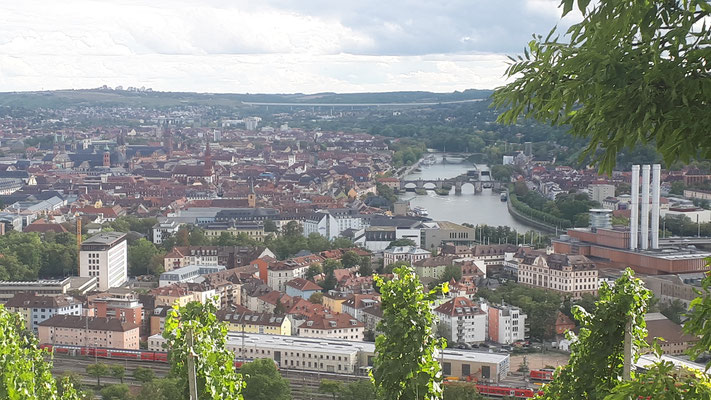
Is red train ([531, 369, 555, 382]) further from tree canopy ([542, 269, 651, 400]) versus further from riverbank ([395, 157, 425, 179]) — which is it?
riverbank ([395, 157, 425, 179])

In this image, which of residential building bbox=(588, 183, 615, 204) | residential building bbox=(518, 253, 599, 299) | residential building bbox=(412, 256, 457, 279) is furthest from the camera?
residential building bbox=(588, 183, 615, 204)

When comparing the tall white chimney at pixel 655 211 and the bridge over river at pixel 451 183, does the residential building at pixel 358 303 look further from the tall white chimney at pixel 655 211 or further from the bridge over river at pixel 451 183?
the bridge over river at pixel 451 183

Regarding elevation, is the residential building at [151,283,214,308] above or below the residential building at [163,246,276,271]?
above

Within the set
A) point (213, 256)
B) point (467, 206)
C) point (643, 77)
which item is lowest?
point (467, 206)

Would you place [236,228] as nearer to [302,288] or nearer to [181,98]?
[302,288]

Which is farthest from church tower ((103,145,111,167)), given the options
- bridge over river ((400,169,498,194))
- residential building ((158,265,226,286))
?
residential building ((158,265,226,286))

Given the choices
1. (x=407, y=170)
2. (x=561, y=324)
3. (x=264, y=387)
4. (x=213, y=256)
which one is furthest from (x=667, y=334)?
(x=407, y=170)
